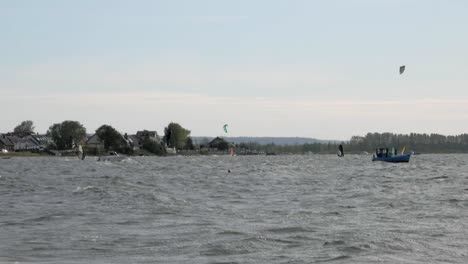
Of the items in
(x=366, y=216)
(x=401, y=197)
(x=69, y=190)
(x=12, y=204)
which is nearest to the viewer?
(x=366, y=216)

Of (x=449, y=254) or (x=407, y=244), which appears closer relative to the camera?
(x=449, y=254)

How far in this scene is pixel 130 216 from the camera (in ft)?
104

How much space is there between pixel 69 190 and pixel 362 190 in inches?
682

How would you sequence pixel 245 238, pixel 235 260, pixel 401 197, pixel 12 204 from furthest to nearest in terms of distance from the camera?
pixel 401 197, pixel 12 204, pixel 245 238, pixel 235 260

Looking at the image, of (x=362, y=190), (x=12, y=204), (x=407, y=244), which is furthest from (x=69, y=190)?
(x=407, y=244)

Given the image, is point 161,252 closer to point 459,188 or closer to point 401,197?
point 401,197

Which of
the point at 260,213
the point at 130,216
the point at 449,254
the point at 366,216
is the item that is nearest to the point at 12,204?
the point at 130,216

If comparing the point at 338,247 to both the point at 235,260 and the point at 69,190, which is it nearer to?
the point at 235,260

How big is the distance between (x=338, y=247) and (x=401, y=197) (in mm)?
20204

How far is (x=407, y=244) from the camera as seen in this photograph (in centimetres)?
2305

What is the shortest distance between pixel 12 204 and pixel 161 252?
685 inches

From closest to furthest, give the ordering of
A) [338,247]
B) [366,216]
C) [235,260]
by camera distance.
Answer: [235,260]
[338,247]
[366,216]

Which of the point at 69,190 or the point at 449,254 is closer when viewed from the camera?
the point at 449,254

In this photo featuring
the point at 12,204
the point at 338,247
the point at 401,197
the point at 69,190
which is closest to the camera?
the point at 338,247
